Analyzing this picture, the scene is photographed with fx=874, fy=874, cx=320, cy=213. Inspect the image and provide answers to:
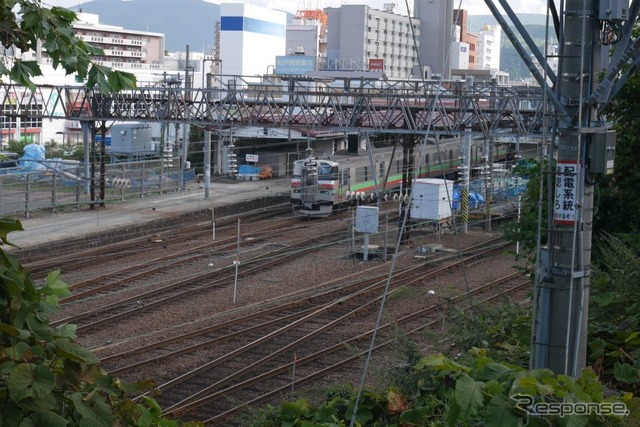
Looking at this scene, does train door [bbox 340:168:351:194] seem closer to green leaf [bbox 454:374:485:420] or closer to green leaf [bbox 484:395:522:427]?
green leaf [bbox 454:374:485:420]

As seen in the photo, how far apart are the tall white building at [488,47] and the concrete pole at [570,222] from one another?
8531 cm

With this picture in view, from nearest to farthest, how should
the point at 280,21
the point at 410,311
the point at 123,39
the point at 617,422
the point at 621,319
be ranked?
the point at 617,422
the point at 621,319
the point at 410,311
the point at 280,21
the point at 123,39

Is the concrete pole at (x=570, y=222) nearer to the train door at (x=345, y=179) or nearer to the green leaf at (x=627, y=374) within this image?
the green leaf at (x=627, y=374)

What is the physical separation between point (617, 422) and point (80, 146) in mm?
36525

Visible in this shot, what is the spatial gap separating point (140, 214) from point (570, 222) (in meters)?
19.5

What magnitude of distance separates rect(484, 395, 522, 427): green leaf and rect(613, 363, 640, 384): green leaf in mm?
1445

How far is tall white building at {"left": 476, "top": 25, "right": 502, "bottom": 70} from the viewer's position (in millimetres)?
92375

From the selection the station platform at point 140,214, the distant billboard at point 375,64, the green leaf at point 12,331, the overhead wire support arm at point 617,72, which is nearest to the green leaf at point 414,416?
the overhead wire support arm at point 617,72

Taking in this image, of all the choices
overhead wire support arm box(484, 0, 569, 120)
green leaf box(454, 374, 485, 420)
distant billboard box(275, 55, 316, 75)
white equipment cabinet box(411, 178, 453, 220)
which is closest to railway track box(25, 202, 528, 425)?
white equipment cabinet box(411, 178, 453, 220)

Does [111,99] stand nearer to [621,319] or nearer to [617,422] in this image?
[621,319]

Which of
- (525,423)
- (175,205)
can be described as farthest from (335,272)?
(525,423)

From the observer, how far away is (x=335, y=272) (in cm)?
1689

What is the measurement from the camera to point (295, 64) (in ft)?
164

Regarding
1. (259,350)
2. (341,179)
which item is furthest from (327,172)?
(259,350)
